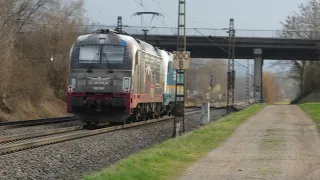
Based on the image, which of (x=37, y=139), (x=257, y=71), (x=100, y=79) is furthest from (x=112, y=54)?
(x=257, y=71)

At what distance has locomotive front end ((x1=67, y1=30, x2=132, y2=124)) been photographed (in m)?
21.9

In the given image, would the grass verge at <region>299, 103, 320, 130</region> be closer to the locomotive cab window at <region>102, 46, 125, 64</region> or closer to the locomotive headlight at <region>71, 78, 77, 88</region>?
the locomotive cab window at <region>102, 46, 125, 64</region>

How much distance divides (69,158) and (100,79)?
9.08 metres

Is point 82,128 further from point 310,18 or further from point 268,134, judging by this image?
point 310,18

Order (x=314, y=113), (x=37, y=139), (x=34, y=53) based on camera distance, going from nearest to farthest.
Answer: (x=37, y=139), (x=314, y=113), (x=34, y=53)

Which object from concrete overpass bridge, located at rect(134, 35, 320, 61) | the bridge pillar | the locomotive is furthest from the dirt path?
the bridge pillar

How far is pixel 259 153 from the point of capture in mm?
13836

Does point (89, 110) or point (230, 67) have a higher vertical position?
point (230, 67)

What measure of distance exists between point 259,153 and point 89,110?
10.3 m

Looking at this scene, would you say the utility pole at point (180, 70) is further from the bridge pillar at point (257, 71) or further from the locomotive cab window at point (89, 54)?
the bridge pillar at point (257, 71)

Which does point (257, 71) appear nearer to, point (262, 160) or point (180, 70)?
point (180, 70)

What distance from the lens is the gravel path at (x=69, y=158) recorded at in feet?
35.9

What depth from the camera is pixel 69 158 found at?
13.2 metres

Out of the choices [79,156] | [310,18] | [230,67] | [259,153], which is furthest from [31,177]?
[310,18]
